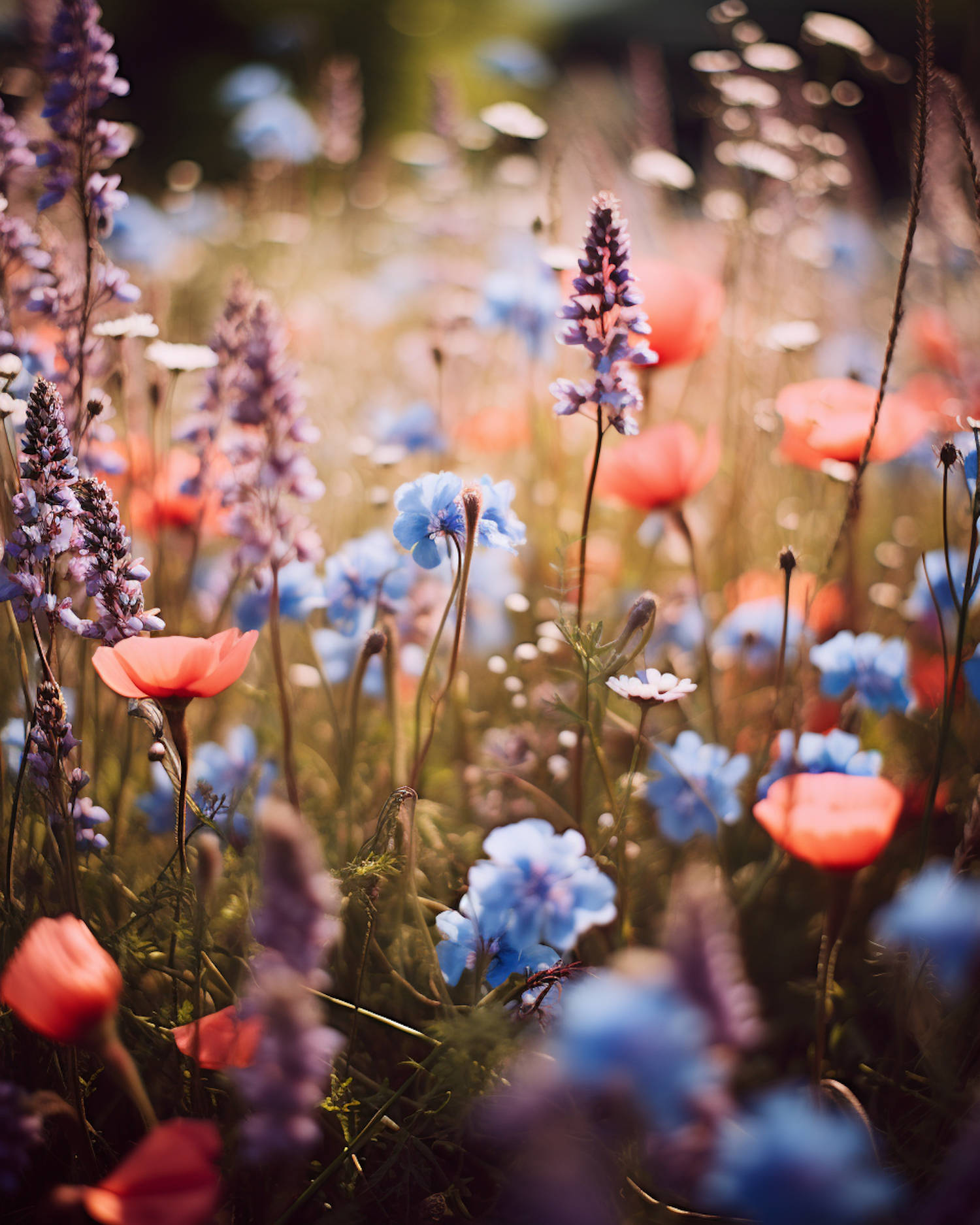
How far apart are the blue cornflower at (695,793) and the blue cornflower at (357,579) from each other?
1.45ft

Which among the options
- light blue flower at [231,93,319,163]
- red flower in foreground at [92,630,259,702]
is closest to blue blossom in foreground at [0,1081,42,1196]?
red flower in foreground at [92,630,259,702]

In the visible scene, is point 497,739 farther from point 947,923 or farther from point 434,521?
point 947,923

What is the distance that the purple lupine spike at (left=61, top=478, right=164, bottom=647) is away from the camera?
2.56 ft

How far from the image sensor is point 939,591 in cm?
128

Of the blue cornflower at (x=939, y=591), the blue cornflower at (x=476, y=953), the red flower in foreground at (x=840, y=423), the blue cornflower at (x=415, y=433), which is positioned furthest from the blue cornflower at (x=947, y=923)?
the blue cornflower at (x=415, y=433)

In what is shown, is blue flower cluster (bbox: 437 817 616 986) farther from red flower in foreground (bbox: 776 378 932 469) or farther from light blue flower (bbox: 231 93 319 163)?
light blue flower (bbox: 231 93 319 163)

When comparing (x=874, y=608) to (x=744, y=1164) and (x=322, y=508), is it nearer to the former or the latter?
(x=322, y=508)

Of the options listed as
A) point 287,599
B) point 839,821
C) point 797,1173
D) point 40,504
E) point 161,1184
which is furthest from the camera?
point 287,599

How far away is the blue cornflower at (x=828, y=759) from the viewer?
953 millimetres

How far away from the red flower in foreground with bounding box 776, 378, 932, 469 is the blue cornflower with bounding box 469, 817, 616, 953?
23.1 inches

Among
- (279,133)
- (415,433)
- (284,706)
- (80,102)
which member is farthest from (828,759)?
(279,133)

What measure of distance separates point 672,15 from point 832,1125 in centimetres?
1166

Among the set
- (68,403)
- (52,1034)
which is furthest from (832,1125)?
(68,403)

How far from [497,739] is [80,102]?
92cm
